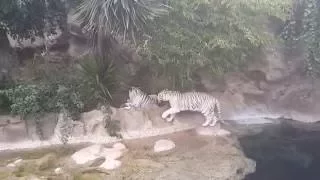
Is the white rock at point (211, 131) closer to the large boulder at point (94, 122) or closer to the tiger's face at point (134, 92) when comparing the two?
the tiger's face at point (134, 92)

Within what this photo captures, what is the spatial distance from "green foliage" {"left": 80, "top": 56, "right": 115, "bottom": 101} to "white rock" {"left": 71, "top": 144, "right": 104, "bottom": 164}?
112 centimetres

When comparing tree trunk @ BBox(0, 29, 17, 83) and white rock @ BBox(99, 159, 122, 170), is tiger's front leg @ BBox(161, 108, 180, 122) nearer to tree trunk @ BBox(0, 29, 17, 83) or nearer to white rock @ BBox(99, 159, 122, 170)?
white rock @ BBox(99, 159, 122, 170)

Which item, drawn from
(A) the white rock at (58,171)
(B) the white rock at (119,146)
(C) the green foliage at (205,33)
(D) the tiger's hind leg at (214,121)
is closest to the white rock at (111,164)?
(B) the white rock at (119,146)

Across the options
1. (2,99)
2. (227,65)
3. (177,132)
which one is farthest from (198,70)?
(2,99)

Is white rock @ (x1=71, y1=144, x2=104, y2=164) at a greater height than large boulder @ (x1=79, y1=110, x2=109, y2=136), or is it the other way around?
large boulder @ (x1=79, y1=110, x2=109, y2=136)

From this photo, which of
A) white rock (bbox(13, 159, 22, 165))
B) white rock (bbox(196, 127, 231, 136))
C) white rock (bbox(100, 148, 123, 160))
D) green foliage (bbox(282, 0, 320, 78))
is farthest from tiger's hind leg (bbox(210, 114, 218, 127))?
white rock (bbox(13, 159, 22, 165))

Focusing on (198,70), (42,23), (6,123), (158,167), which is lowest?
(158,167)

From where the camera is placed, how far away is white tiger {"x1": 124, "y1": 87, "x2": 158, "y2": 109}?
8.80 meters

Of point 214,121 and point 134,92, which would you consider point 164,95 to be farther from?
point 214,121

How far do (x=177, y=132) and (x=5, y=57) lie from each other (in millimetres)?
4053

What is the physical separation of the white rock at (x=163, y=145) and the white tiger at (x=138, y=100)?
0.95 m

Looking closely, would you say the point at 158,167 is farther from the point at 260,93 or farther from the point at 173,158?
the point at 260,93

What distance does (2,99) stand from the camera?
8180 mm

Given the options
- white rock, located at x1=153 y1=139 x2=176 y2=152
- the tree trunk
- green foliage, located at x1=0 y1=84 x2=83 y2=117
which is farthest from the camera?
the tree trunk
